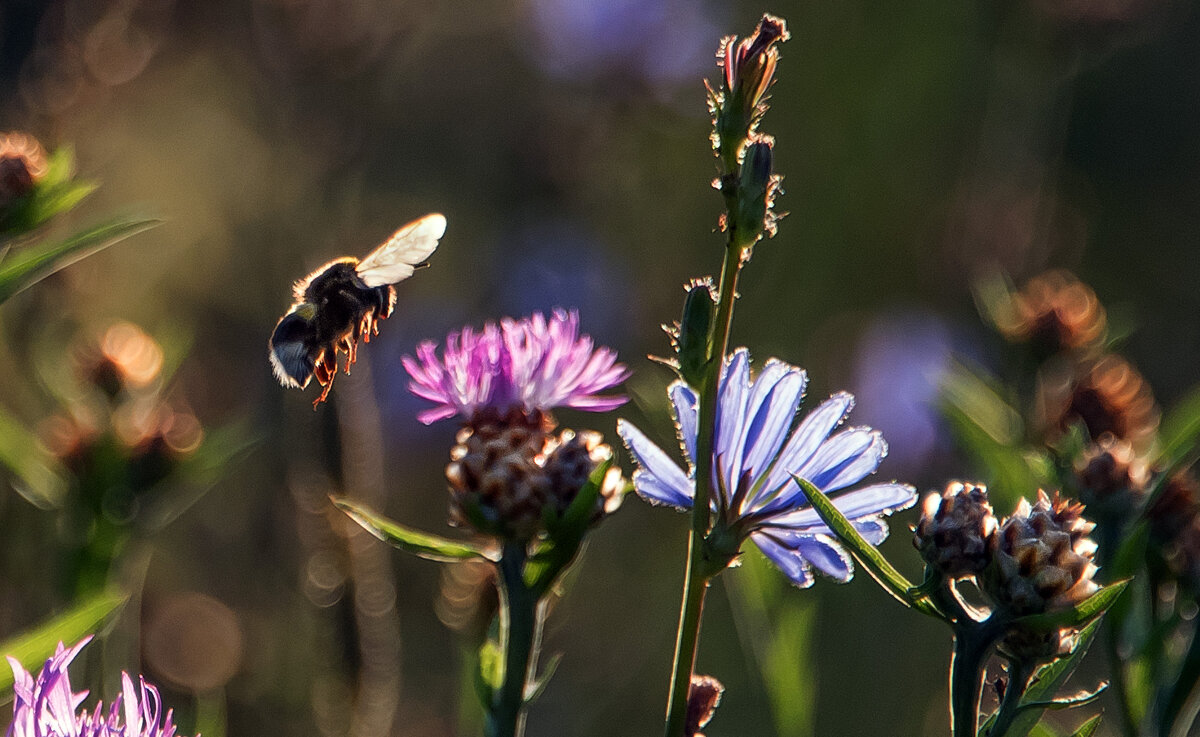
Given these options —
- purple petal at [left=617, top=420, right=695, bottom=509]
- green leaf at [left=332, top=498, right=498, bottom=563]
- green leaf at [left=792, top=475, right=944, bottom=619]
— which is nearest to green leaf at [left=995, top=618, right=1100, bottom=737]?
green leaf at [left=792, top=475, right=944, bottom=619]

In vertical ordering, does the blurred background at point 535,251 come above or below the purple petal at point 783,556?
above

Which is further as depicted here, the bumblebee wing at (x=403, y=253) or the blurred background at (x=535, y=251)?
the blurred background at (x=535, y=251)

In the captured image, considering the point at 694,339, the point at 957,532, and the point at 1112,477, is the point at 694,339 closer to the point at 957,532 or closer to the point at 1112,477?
the point at 957,532

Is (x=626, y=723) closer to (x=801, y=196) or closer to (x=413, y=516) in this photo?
(x=413, y=516)

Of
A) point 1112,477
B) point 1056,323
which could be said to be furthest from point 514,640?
point 1056,323

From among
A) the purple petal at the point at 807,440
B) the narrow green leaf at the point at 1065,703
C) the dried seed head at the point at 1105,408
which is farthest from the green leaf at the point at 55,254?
the dried seed head at the point at 1105,408

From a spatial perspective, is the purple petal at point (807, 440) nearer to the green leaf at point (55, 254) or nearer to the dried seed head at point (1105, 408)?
the green leaf at point (55, 254)

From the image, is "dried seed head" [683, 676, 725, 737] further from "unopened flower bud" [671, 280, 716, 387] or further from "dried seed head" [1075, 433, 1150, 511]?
"dried seed head" [1075, 433, 1150, 511]
